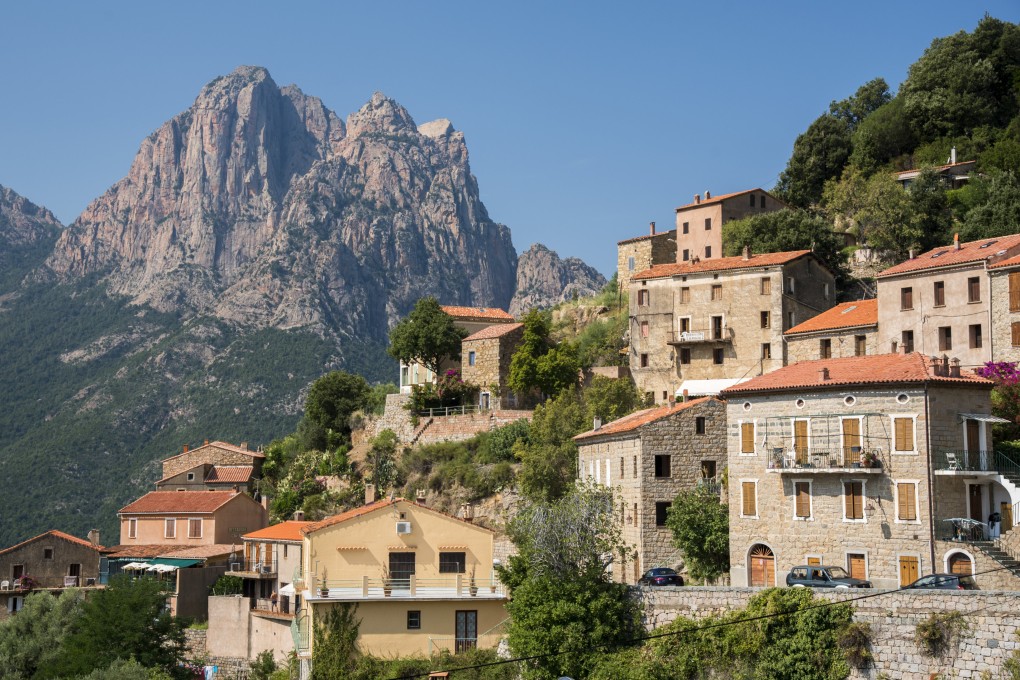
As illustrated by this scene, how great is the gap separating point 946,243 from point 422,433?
33521 millimetres

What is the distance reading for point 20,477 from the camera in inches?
5846

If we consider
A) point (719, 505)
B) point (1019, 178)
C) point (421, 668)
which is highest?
point (1019, 178)

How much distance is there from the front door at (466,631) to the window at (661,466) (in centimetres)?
985

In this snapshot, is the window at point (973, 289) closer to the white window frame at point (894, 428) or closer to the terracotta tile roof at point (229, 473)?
the white window frame at point (894, 428)

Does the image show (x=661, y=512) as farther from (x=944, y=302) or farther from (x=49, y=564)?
(x=49, y=564)

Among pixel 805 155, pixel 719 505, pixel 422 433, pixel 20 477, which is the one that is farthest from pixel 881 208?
pixel 20 477

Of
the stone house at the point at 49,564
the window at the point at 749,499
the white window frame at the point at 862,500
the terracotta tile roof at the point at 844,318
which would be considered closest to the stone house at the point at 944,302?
the terracotta tile roof at the point at 844,318

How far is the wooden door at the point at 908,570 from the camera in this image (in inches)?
1561

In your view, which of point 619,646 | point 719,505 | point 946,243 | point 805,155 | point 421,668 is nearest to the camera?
point 619,646

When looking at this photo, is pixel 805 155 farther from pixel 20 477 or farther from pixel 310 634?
pixel 20 477

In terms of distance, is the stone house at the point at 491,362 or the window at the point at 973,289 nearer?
the window at the point at 973,289

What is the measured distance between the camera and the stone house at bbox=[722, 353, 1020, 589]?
39938 millimetres

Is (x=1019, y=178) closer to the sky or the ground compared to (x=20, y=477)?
closer to the sky

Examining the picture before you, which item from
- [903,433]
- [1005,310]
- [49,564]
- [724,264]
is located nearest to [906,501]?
[903,433]
